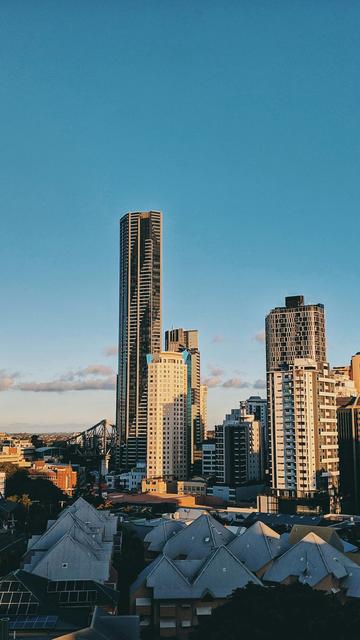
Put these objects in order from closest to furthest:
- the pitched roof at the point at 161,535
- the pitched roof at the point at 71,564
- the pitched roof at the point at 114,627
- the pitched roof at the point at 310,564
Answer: the pitched roof at the point at 114,627, the pitched roof at the point at 71,564, the pitched roof at the point at 310,564, the pitched roof at the point at 161,535

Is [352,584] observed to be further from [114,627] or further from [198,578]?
[114,627]

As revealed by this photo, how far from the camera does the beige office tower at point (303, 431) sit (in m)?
88.4

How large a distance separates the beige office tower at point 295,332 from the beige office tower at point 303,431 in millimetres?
62580

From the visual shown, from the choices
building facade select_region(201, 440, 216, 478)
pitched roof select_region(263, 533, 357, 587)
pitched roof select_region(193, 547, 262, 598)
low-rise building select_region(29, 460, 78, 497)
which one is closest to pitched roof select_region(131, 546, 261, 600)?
pitched roof select_region(193, 547, 262, 598)

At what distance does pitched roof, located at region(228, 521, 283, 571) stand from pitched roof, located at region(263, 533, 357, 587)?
2.09 metres

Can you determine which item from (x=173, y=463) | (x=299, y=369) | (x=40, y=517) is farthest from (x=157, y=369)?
(x=40, y=517)

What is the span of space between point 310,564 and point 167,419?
90736mm

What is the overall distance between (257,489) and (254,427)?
12.1 meters

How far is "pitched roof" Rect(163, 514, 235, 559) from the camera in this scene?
50969 mm

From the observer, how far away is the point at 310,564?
1694 inches

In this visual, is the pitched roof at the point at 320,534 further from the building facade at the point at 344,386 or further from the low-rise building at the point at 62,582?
the building facade at the point at 344,386

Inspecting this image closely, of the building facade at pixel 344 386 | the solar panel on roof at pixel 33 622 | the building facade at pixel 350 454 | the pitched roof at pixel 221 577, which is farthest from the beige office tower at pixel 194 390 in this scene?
the solar panel on roof at pixel 33 622

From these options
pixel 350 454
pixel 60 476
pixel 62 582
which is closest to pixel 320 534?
pixel 62 582

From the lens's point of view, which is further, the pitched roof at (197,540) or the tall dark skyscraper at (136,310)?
the tall dark skyscraper at (136,310)
